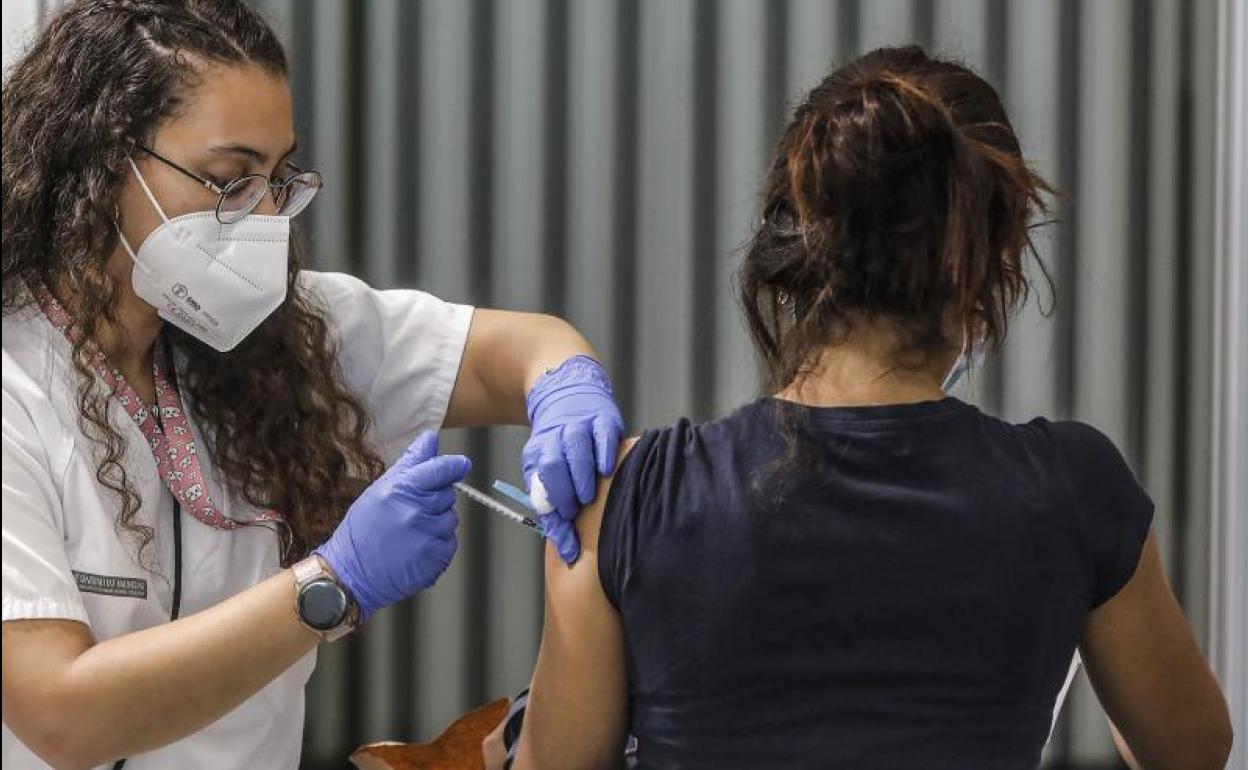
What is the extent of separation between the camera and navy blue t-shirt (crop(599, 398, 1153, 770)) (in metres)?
1.02

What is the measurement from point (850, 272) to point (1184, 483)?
1347 mm

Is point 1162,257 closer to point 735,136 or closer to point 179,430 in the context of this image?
point 735,136

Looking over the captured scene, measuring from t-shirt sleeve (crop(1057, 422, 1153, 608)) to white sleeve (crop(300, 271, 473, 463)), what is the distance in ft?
2.62

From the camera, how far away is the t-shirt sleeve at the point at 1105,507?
106cm

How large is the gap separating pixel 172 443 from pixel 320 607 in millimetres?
316

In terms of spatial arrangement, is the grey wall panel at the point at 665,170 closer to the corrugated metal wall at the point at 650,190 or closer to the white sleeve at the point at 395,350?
the corrugated metal wall at the point at 650,190

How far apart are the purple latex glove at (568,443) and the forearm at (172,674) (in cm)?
25

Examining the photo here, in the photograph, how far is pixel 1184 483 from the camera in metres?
2.12

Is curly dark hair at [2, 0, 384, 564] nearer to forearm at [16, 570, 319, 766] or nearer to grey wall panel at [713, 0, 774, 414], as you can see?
forearm at [16, 570, 319, 766]

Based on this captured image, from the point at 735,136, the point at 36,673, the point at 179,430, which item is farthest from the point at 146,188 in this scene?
the point at 735,136

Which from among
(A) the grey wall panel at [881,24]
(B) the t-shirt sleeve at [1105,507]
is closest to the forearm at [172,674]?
(B) the t-shirt sleeve at [1105,507]

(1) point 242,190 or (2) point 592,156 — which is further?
(2) point 592,156

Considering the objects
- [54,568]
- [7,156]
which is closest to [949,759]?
[54,568]

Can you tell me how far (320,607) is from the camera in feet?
3.87
